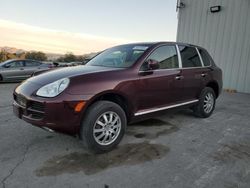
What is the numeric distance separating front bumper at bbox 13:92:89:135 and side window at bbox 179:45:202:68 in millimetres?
2417

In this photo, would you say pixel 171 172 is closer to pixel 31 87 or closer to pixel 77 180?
pixel 77 180

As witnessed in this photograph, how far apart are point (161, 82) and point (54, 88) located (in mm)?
1754

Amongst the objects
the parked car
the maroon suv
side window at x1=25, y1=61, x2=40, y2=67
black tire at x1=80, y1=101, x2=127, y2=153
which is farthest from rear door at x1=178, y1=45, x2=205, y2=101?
side window at x1=25, y1=61, x2=40, y2=67

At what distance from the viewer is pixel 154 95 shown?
3654 mm

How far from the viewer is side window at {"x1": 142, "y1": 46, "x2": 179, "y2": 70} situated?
148 inches

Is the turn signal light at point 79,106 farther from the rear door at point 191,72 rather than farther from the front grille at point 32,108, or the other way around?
the rear door at point 191,72

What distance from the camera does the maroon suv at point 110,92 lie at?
2.74 m

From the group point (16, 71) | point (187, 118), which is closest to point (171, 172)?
point (187, 118)

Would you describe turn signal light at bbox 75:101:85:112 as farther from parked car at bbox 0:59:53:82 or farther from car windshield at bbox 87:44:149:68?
parked car at bbox 0:59:53:82

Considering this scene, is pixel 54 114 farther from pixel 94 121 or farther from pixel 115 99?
pixel 115 99

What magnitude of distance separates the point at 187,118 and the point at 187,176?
2521 millimetres

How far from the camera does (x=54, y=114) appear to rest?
267cm

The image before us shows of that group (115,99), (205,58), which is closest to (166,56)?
(115,99)

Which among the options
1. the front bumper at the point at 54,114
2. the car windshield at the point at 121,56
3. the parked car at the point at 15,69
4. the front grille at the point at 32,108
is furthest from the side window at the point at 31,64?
the front bumper at the point at 54,114
